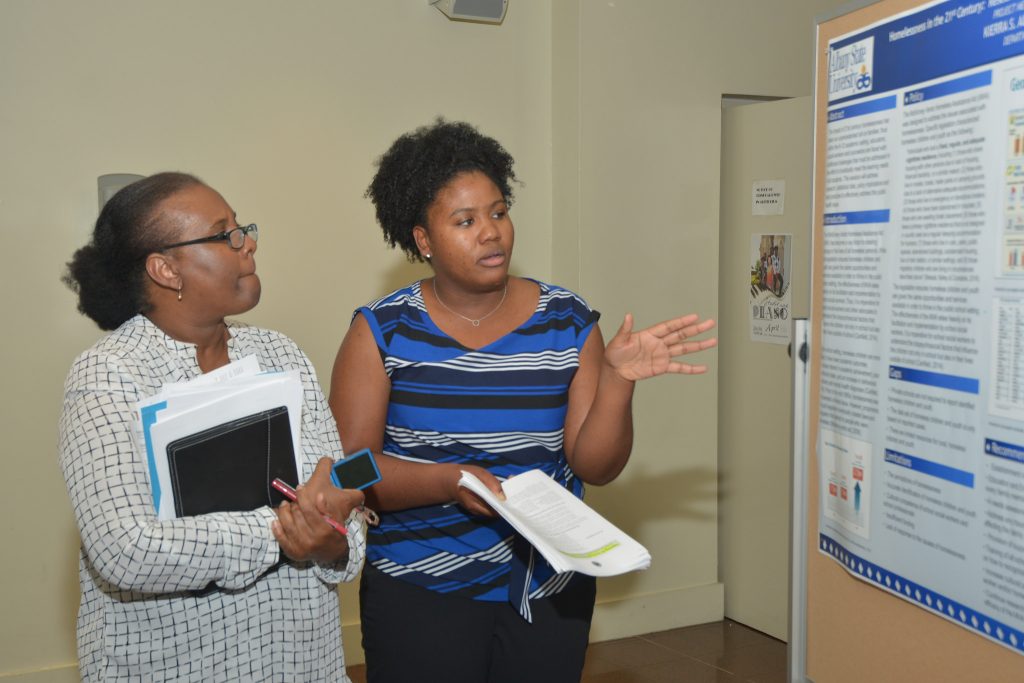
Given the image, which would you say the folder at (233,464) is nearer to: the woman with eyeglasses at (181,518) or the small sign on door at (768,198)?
the woman with eyeglasses at (181,518)

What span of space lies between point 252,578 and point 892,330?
119 cm

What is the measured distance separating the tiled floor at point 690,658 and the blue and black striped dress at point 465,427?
179 centimetres

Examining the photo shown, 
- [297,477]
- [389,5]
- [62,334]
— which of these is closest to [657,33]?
[389,5]

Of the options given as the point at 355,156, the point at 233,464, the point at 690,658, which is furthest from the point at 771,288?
the point at 233,464

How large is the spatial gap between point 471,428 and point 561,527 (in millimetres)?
360

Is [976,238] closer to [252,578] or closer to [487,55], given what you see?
[252,578]

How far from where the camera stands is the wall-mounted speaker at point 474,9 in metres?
3.72

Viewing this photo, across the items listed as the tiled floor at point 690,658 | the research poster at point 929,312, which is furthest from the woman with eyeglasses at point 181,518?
the tiled floor at point 690,658

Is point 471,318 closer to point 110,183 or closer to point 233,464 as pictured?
point 233,464

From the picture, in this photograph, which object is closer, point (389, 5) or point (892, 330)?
point (892, 330)

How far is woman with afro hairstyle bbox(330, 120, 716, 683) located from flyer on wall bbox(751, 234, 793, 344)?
1.92 m

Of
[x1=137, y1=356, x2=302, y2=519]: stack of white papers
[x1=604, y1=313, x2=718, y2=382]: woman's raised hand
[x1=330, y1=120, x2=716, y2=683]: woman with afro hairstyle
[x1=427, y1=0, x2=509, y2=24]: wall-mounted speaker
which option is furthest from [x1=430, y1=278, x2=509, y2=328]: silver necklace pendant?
[x1=427, y1=0, x2=509, y2=24]: wall-mounted speaker

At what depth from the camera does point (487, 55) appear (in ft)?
12.8

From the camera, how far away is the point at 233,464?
1.67 m
